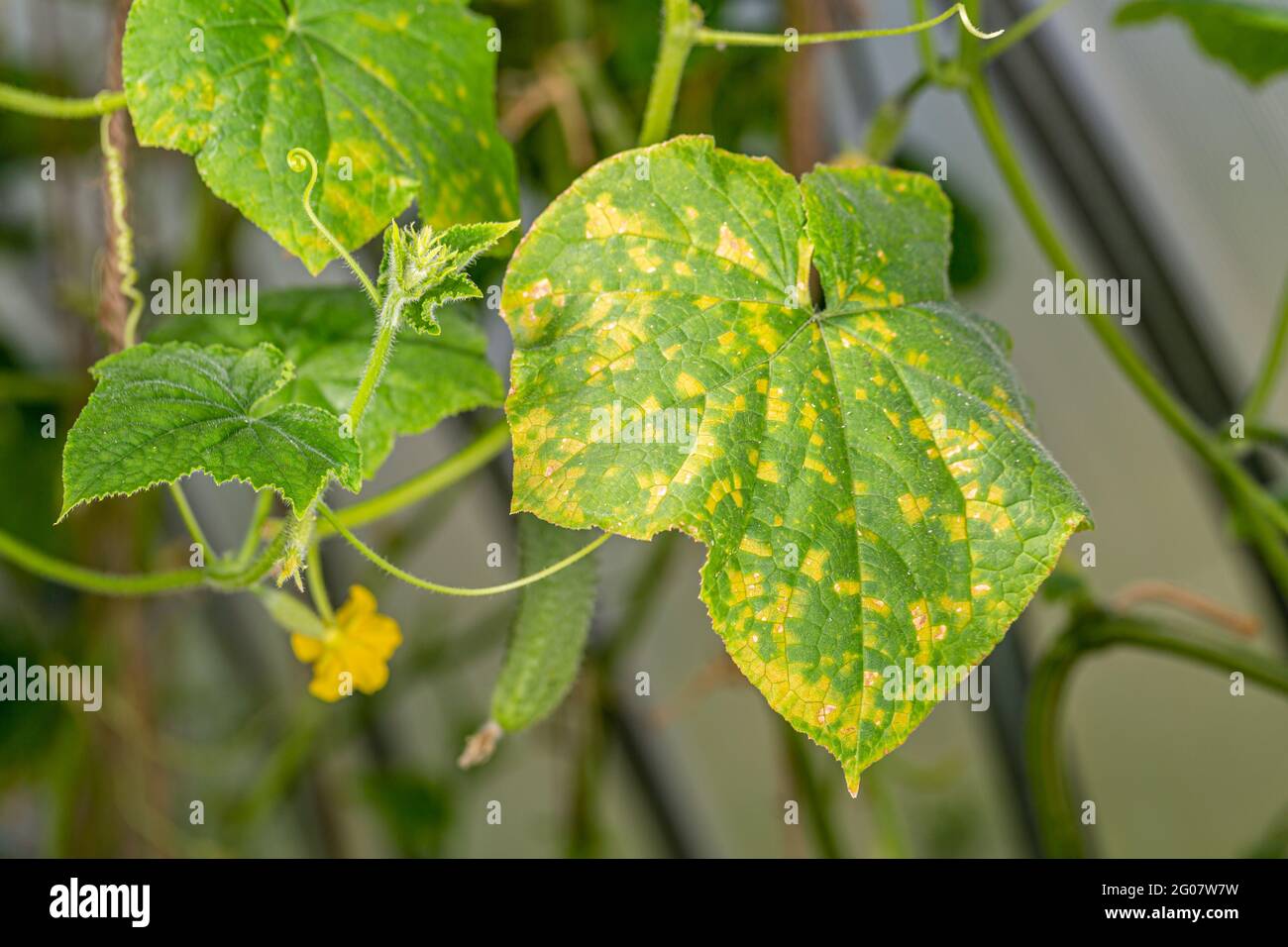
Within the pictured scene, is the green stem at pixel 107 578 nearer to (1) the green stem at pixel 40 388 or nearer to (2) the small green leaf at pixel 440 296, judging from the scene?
(2) the small green leaf at pixel 440 296

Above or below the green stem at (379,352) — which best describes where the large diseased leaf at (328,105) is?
above

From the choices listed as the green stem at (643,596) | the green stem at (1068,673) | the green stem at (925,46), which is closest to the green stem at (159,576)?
the green stem at (925,46)

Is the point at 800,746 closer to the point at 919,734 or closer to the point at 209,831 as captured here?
the point at 919,734

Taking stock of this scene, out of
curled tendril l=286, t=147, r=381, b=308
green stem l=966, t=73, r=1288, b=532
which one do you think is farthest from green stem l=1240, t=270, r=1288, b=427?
curled tendril l=286, t=147, r=381, b=308

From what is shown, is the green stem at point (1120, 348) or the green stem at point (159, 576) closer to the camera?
the green stem at point (159, 576)

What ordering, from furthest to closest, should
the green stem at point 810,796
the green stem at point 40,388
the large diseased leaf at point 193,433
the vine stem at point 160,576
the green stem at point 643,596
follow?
the green stem at point 643,596, the green stem at point 40,388, the green stem at point 810,796, the vine stem at point 160,576, the large diseased leaf at point 193,433

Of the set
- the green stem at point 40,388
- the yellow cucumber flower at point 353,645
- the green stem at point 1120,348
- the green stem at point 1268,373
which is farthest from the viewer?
the green stem at point 40,388

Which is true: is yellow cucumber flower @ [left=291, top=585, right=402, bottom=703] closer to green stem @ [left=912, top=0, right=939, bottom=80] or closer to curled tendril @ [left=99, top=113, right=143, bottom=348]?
curled tendril @ [left=99, top=113, right=143, bottom=348]

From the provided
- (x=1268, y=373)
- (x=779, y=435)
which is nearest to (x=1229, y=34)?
(x=1268, y=373)

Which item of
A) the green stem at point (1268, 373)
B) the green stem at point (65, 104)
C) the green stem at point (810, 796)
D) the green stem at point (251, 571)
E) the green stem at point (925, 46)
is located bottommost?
the green stem at point (810, 796)
